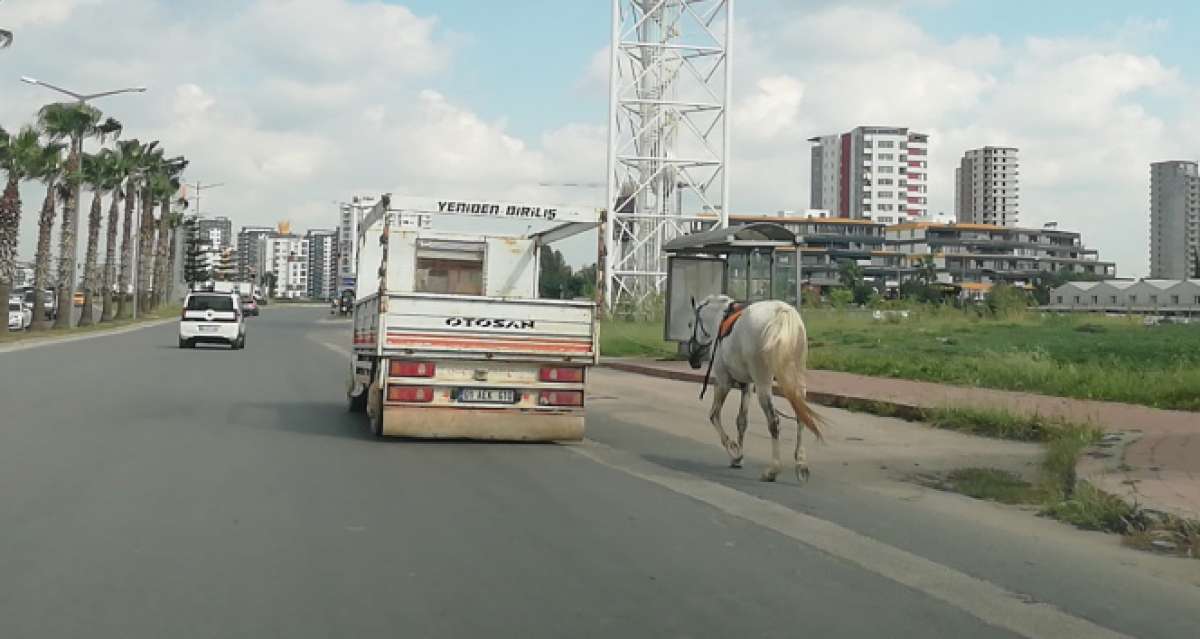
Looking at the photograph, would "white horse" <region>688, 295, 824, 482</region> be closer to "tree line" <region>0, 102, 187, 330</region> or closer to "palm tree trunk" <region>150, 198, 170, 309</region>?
"tree line" <region>0, 102, 187, 330</region>

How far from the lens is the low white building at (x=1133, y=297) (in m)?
71.1

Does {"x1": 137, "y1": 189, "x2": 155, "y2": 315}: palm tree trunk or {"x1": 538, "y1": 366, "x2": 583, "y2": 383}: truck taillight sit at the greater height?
{"x1": 137, "y1": 189, "x2": 155, "y2": 315}: palm tree trunk

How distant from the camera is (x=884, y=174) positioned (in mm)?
176875

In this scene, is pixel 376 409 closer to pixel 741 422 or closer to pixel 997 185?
pixel 741 422

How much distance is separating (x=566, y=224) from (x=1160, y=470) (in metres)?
7.69

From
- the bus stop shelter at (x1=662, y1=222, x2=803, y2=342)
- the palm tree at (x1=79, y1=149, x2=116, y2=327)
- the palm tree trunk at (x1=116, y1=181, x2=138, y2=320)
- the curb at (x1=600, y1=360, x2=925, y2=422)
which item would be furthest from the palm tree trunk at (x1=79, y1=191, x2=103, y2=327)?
the curb at (x1=600, y1=360, x2=925, y2=422)

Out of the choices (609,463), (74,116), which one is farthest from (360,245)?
(74,116)

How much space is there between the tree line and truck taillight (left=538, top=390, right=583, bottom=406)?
1483 inches

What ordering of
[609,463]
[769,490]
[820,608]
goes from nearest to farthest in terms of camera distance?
1. [820,608]
2. [769,490]
3. [609,463]

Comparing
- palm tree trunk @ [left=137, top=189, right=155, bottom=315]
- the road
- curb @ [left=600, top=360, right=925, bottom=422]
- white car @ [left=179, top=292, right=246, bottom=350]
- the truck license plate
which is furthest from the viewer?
palm tree trunk @ [left=137, top=189, right=155, bottom=315]

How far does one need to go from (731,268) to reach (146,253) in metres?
64.8

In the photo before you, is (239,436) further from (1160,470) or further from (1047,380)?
(1047,380)

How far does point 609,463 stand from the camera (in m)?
12.3

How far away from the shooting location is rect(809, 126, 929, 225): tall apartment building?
17600cm
